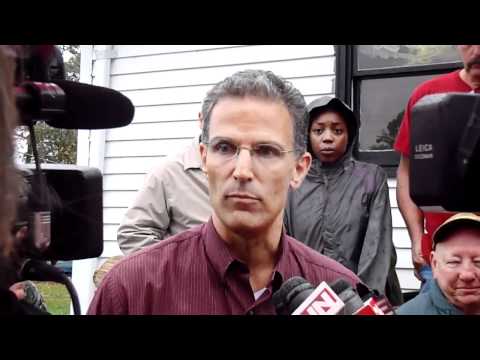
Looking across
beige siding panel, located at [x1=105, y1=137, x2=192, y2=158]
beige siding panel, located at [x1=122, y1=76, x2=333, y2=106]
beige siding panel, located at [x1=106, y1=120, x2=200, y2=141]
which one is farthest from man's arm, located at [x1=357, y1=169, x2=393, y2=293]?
beige siding panel, located at [x1=105, y1=137, x2=192, y2=158]

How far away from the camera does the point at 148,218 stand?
96.7 inches

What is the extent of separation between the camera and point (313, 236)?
262 cm

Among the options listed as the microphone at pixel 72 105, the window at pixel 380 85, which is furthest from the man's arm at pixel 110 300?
the window at pixel 380 85

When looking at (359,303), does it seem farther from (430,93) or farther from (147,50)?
(147,50)

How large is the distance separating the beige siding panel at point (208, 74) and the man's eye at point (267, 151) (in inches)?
97.0

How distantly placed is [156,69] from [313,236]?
233 centimetres

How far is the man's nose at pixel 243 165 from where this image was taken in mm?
1453

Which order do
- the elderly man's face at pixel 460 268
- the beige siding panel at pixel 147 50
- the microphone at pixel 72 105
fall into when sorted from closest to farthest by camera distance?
1. the microphone at pixel 72 105
2. the elderly man's face at pixel 460 268
3. the beige siding panel at pixel 147 50

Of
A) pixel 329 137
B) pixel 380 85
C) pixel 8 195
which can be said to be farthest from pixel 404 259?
pixel 8 195

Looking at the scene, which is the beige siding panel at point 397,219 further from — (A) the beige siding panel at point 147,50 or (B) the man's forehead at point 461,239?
(A) the beige siding panel at point 147,50

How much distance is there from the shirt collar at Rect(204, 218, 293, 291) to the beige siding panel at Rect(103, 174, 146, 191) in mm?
3028

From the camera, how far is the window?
3623mm
